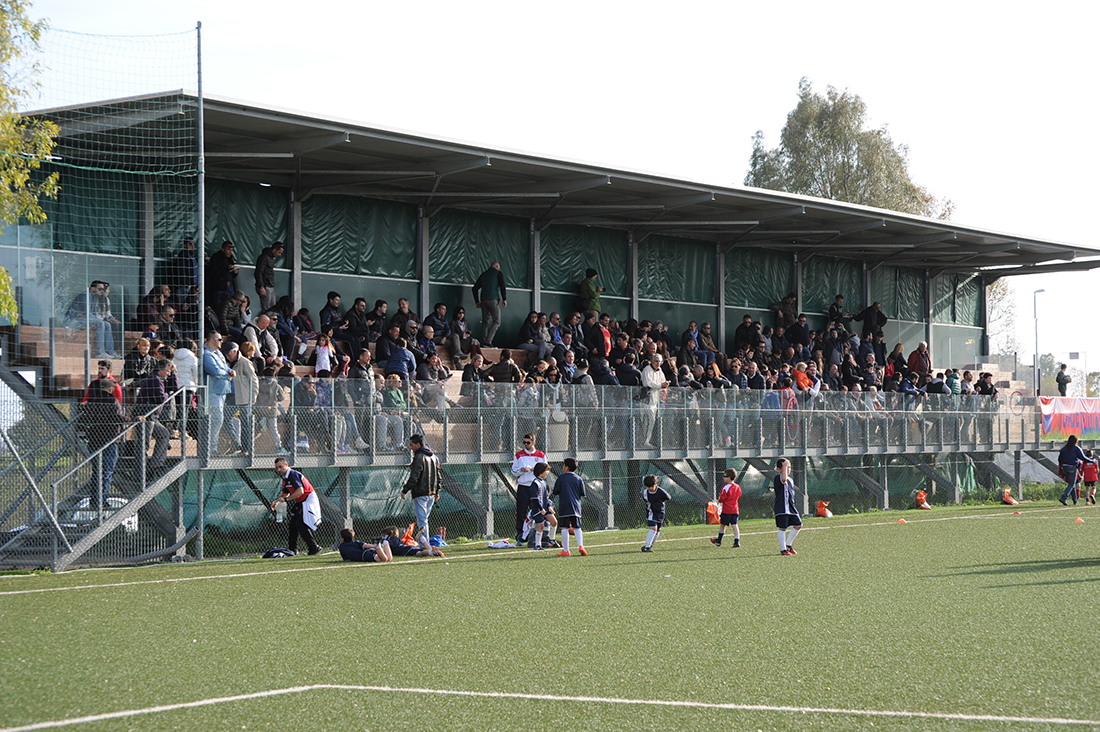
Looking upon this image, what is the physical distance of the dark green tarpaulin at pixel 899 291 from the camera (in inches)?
1499

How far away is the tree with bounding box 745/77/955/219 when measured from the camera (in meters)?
50.8

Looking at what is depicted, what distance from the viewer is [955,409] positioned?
29594 millimetres

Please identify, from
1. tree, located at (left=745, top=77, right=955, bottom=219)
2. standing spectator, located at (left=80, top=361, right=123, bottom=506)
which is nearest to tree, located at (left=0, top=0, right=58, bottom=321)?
standing spectator, located at (left=80, top=361, right=123, bottom=506)

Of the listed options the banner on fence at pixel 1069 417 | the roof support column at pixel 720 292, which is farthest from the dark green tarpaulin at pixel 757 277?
the banner on fence at pixel 1069 417

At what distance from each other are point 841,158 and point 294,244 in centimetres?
3333

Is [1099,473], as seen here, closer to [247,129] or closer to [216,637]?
[247,129]

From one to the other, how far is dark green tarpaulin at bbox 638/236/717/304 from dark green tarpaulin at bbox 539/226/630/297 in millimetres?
768

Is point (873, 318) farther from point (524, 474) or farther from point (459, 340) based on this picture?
point (524, 474)

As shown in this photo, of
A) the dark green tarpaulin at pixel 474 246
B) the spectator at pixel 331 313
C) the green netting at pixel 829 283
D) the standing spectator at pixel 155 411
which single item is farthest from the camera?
the green netting at pixel 829 283

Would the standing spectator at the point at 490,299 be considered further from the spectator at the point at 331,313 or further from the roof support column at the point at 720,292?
the roof support column at the point at 720,292

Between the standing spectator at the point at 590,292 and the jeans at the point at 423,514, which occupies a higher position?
the standing spectator at the point at 590,292

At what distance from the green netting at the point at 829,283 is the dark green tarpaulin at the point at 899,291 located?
0.76 m

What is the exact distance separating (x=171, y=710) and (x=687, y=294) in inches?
1045

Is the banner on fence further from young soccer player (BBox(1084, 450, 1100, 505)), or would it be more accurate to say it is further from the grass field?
the grass field
